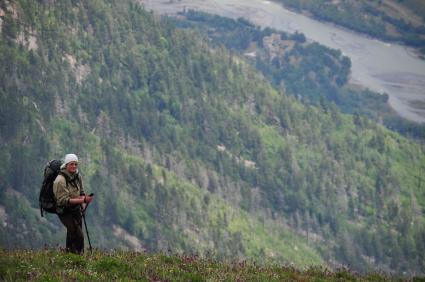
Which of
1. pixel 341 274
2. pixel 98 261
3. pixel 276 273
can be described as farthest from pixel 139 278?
pixel 341 274

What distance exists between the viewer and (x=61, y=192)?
126 feet

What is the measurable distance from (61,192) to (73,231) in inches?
64.5

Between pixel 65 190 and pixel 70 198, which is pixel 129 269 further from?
pixel 65 190

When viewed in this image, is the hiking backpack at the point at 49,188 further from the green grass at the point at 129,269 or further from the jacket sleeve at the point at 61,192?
the green grass at the point at 129,269

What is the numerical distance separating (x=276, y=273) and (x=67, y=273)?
30.9ft

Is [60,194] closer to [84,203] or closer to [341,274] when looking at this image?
[84,203]

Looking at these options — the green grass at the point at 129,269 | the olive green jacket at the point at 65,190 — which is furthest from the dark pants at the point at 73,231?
the green grass at the point at 129,269

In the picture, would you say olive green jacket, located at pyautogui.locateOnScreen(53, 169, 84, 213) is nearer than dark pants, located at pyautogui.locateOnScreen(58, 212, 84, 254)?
Yes

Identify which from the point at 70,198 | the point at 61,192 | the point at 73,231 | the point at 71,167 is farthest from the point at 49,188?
the point at 73,231

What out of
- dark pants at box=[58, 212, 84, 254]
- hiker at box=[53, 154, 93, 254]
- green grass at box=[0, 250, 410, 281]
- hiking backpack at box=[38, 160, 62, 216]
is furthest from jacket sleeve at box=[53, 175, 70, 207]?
green grass at box=[0, 250, 410, 281]

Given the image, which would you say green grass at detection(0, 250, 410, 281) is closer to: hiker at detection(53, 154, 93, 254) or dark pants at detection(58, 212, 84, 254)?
dark pants at detection(58, 212, 84, 254)

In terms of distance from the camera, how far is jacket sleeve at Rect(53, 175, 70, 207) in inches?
1512

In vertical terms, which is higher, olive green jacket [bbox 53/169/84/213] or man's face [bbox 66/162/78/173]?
man's face [bbox 66/162/78/173]

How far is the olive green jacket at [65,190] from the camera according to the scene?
38.4 m
